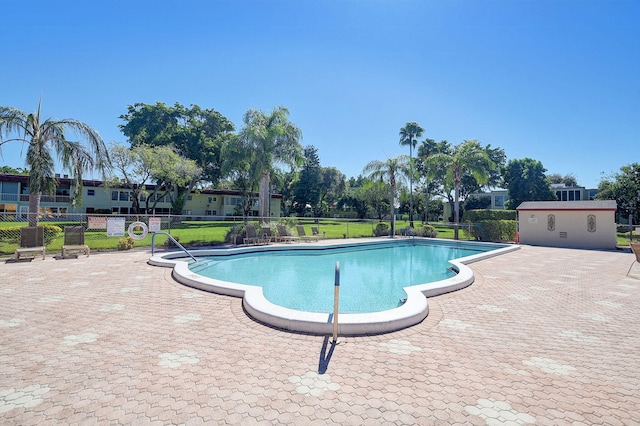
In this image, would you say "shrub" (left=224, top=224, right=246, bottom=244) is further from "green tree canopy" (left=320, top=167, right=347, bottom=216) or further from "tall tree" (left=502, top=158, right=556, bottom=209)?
"tall tree" (left=502, top=158, right=556, bottom=209)

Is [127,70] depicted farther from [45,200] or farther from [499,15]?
[45,200]

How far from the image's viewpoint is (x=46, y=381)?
2855 millimetres

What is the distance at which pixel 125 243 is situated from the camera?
12898 millimetres

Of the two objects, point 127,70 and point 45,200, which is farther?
point 45,200

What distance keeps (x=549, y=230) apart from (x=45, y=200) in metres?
45.2

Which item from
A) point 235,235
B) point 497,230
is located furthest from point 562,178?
point 235,235

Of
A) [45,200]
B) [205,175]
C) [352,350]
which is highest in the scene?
[205,175]

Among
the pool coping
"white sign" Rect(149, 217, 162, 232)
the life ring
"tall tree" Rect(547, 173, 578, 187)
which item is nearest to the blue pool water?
the pool coping

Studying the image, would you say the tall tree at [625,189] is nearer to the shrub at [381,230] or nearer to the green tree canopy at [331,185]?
the shrub at [381,230]

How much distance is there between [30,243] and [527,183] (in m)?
47.4

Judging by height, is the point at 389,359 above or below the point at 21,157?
below

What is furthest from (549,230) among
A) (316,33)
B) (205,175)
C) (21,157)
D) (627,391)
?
(205,175)

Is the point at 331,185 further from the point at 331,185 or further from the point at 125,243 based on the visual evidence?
the point at 125,243

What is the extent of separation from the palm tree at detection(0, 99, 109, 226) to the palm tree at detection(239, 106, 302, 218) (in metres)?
7.00
